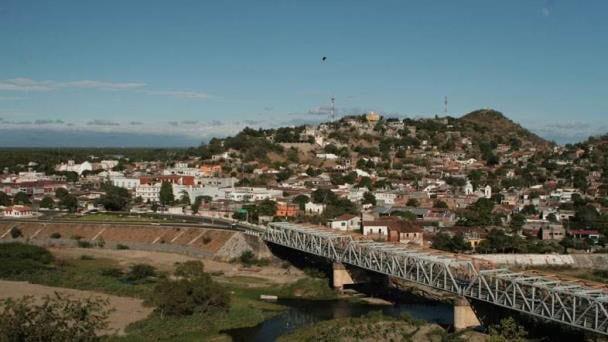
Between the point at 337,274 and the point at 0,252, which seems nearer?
the point at 337,274

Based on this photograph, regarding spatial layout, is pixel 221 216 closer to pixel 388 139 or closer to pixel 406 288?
pixel 406 288

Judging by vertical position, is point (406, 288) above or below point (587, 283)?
below

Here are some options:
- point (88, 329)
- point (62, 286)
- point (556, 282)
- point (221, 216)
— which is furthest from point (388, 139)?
point (88, 329)

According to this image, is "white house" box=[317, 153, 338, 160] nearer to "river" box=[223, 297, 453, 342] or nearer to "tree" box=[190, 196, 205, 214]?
"tree" box=[190, 196, 205, 214]

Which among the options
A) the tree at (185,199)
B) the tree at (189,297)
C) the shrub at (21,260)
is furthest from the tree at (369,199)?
the tree at (189,297)

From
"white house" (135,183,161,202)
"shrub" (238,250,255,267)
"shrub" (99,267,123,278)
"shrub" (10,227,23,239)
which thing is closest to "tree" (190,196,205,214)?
"white house" (135,183,161,202)

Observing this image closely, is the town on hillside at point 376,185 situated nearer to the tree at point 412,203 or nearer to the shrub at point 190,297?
the tree at point 412,203
